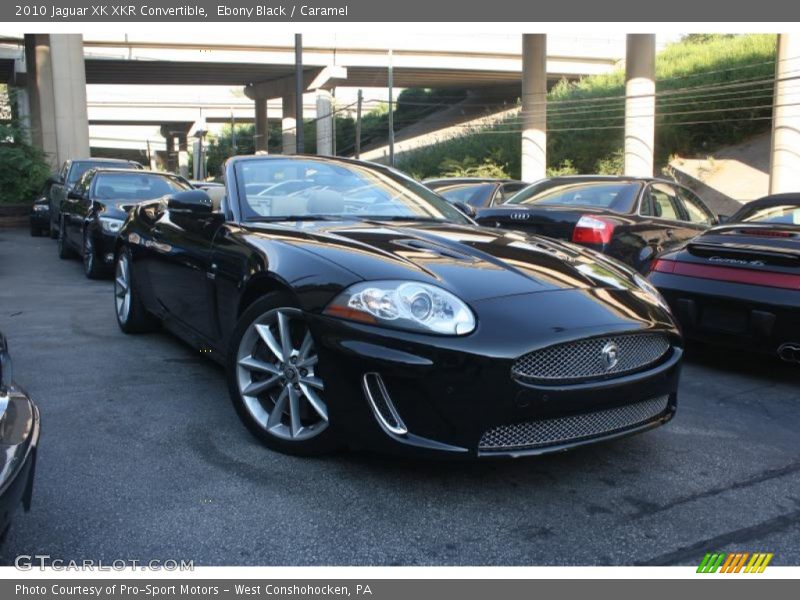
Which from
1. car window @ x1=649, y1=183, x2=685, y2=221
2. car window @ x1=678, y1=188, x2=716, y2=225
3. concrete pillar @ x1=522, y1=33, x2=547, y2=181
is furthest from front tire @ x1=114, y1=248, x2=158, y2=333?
concrete pillar @ x1=522, y1=33, x2=547, y2=181

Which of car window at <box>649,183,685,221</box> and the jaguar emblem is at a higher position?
car window at <box>649,183,685,221</box>


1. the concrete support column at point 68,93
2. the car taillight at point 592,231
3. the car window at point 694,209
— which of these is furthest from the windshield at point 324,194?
the concrete support column at point 68,93

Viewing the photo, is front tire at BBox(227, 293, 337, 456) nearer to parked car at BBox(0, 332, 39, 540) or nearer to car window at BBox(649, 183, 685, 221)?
parked car at BBox(0, 332, 39, 540)

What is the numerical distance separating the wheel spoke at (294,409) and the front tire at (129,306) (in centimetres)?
283

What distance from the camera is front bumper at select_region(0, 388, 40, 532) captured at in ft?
6.74

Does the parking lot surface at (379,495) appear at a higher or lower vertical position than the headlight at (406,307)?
lower

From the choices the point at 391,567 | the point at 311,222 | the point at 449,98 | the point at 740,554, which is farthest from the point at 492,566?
the point at 449,98

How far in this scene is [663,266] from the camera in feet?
18.0

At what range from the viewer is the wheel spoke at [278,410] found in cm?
333

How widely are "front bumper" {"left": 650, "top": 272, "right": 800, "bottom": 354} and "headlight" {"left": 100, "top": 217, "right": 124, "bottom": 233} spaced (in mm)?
6012

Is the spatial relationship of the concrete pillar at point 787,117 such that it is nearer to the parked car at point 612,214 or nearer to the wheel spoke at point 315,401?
the parked car at point 612,214

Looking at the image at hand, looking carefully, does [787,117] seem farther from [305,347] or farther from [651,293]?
[305,347]

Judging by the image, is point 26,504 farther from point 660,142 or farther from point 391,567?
point 660,142

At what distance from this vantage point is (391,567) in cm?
249
